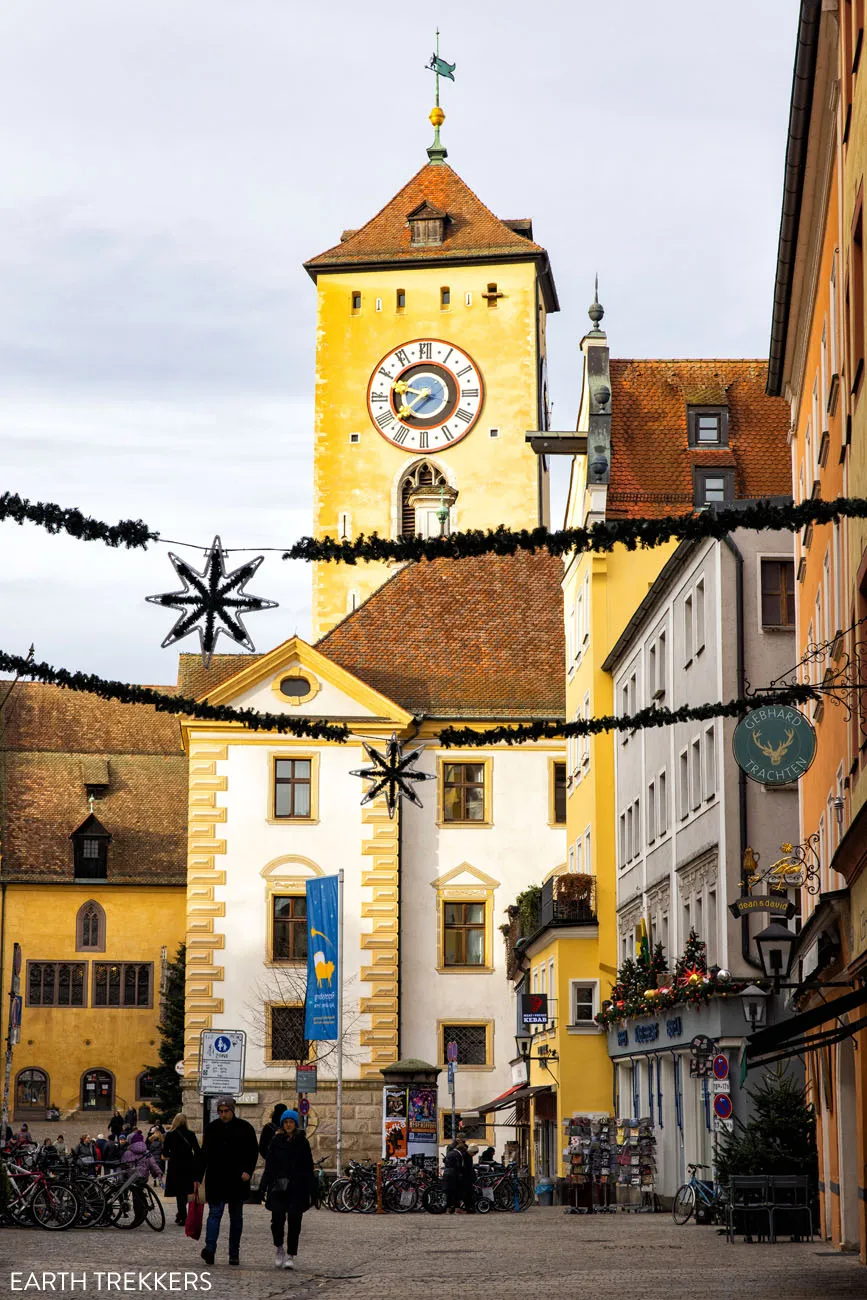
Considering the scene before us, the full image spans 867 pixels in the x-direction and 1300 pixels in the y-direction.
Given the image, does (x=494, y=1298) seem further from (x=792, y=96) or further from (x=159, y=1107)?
(x=159, y=1107)

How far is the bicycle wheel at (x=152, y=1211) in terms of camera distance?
26094 mm

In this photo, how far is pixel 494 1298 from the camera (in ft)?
54.9

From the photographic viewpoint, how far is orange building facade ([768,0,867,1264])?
60.8ft

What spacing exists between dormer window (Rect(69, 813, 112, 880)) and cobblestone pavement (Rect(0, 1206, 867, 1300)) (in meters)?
45.9

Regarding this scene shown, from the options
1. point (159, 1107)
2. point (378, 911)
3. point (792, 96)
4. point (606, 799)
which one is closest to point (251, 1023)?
point (378, 911)

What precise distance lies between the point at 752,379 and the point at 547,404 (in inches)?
1161

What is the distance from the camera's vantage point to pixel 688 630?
3759cm

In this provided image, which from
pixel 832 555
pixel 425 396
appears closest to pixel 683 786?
pixel 832 555

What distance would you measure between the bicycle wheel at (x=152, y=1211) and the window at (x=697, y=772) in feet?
42.6

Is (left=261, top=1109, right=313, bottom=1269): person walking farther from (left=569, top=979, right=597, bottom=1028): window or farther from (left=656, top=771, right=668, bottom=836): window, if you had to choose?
(left=569, top=979, right=597, bottom=1028): window

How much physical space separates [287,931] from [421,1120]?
14.9 m

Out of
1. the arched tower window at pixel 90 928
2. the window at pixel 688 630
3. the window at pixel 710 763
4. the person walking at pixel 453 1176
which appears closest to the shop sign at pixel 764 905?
the window at pixel 710 763

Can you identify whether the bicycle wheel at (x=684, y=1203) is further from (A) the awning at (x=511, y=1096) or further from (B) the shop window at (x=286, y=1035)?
(B) the shop window at (x=286, y=1035)

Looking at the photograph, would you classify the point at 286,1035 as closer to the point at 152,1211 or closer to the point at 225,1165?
the point at 152,1211
